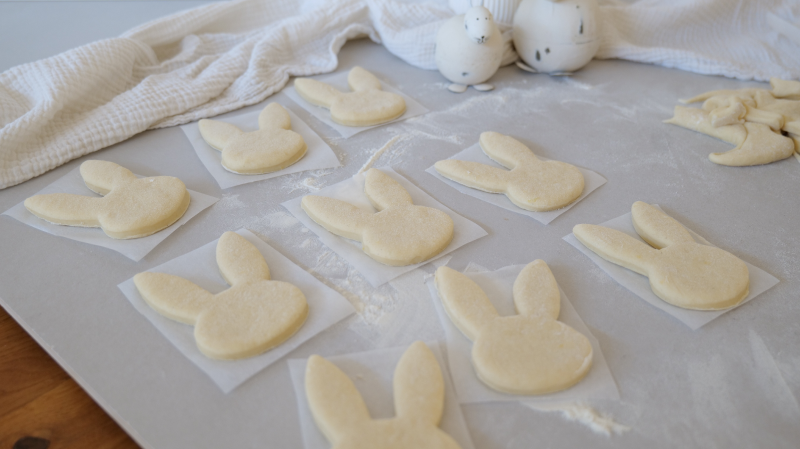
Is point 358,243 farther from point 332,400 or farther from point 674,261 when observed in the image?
point 674,261

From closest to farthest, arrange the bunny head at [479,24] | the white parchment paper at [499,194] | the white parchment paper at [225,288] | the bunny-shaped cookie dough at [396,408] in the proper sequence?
the bunny-shaped cookie dough at [396,408], the white parchment paper at [225,288], the white parchment paper at [499,194], the bunny head at [479,24]

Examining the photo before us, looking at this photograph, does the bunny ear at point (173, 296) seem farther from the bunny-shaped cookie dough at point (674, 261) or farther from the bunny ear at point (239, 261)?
the bunny-shaped cookie dough at point (674, 261)

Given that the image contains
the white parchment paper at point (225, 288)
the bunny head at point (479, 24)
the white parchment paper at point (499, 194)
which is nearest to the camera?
the white parchment paper at point (225, 288)

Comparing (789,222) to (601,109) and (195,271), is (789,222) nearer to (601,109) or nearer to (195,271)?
(601,109)

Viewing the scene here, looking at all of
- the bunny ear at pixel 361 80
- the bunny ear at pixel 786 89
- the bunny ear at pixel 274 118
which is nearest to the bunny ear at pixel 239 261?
the bunny ear at pixel 274 118

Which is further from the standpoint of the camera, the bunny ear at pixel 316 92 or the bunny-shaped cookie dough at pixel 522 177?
the bunny ear at pixel 316 92

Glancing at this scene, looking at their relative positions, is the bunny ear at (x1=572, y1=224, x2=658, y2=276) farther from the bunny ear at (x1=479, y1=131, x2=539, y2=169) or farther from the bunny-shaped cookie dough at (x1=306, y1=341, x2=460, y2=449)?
the bunny-shaped cookie dough at (x1=306, y1=341, x2=460, y2=449)

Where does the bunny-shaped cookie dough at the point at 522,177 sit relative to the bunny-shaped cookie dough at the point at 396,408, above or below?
above

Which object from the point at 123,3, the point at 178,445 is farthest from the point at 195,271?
the point at 123,3

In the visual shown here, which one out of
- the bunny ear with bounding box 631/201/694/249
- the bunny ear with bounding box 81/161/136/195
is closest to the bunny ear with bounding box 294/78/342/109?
the bunny ear with bounding box 81/161/136/195
